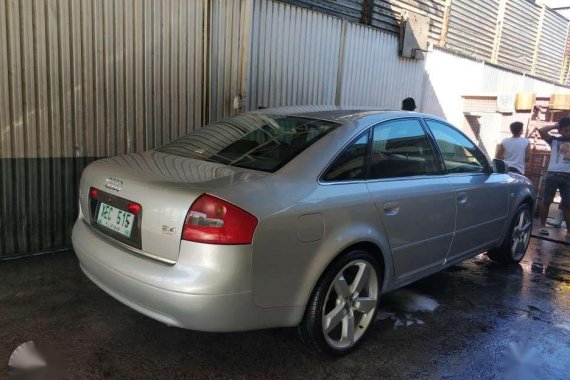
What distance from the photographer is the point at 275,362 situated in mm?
2928

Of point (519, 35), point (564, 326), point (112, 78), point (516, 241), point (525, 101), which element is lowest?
point (564, 326)

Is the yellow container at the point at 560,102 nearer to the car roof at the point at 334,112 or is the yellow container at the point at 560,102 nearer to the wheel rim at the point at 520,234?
the wheel rim at the point at 520,234

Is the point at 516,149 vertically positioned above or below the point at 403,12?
below

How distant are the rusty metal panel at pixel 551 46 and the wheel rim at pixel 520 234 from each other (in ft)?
43.5

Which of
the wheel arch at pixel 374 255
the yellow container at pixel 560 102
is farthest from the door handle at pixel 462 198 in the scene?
the yellow container at pixel 560 102

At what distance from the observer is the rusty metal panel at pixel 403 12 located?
340 inches

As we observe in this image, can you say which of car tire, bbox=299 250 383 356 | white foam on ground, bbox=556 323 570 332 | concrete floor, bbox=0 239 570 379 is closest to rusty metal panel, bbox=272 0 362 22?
concrete floor, bbox=0 239 570 379

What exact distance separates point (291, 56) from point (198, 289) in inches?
195

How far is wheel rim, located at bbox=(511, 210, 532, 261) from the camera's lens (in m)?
5.14

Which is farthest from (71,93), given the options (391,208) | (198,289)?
(391,208)

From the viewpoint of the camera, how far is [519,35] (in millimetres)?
14914

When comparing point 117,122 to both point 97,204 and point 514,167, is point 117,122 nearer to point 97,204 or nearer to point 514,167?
point 97,204

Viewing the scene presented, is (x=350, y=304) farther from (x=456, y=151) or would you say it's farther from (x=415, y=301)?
(x=456, y=151)

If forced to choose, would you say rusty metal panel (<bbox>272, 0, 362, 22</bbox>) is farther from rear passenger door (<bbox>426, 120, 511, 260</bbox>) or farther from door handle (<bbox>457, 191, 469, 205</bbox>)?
door handle (<bbox>457, 191, 469, 205</bbox>)
